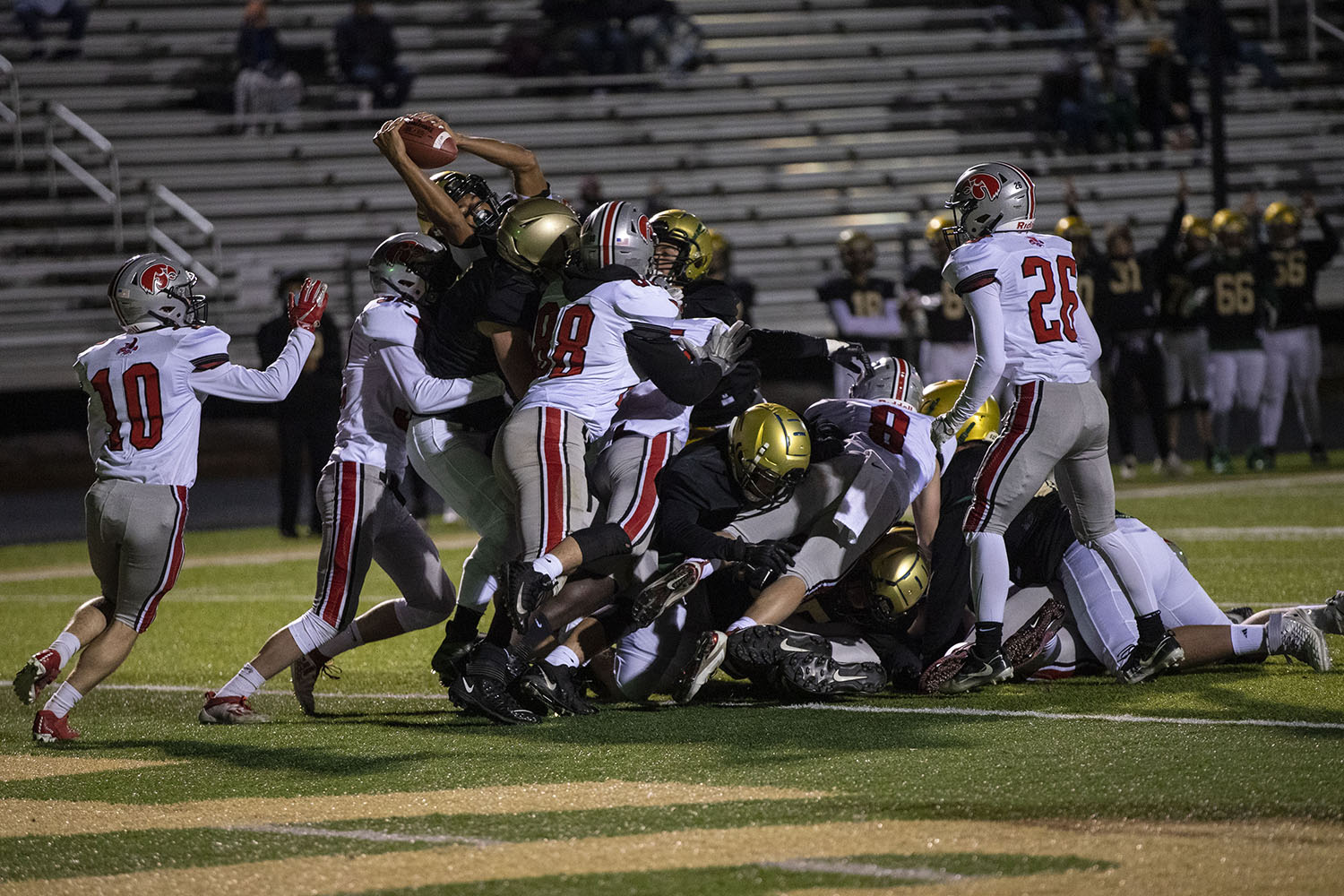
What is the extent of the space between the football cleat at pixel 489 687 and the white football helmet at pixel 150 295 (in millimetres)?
1478

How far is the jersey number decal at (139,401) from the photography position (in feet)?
18.6

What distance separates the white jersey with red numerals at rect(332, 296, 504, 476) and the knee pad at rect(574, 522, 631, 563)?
2.82 ft

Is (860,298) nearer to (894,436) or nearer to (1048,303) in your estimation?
(894,436)

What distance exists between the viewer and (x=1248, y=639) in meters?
5.77

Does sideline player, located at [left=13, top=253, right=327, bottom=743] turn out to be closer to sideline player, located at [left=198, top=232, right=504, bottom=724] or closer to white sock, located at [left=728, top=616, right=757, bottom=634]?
sideline player, located at [left=198, top=232, right=504, bottom=724]

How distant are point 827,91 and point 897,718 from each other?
16318 millimetres

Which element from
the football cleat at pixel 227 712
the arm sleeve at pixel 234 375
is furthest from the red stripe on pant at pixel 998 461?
the football cleat at pixel 227 712

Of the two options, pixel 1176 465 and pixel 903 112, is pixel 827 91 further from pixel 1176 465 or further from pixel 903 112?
pixel 1176 465

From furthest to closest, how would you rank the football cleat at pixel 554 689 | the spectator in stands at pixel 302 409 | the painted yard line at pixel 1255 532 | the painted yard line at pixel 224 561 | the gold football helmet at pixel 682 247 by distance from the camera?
the spectator in stands at pixel 302 409
the painted yard line at pixel 224 561
the painted yard line at pixel 1255 532
the gold football helmet at pixel 682 247
the football cleat at pixel 554 689

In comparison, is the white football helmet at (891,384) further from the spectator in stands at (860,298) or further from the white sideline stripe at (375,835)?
the spectator in stands at (860,298)

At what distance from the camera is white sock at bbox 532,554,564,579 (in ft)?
17.7

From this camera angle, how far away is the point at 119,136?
60.3 ft

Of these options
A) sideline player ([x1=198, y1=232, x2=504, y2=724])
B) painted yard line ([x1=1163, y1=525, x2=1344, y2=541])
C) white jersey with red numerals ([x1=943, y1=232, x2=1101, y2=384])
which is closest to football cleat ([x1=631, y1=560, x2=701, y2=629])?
sideline player ([x1=198, y1=232, x2=504, y2=724])

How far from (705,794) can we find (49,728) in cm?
239
